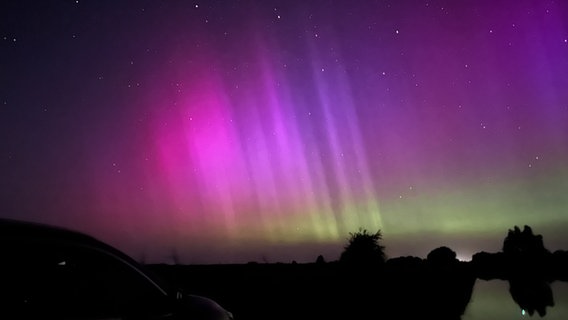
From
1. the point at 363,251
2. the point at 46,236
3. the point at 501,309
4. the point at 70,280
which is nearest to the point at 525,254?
the point at 363,251

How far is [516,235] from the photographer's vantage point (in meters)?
58.9

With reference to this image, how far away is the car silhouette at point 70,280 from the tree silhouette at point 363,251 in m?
23.6

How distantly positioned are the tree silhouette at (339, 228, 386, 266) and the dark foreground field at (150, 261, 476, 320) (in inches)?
106

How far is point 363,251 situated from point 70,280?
81.8 ft

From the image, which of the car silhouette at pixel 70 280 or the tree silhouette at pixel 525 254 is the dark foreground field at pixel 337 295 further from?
the tree silhouette at pixel 525 254

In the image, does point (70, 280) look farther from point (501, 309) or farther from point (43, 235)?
point (501, 309)

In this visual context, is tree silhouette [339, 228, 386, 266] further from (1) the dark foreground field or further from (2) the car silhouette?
(2) the car silhouette

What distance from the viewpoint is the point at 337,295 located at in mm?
15820

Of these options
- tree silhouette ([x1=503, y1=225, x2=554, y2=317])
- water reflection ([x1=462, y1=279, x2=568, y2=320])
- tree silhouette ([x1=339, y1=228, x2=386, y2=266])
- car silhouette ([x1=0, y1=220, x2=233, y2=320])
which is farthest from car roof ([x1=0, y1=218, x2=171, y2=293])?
tree silhouette ([x1=503, y1=225, x2=554, y2=317])

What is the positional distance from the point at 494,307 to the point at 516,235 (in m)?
49.0

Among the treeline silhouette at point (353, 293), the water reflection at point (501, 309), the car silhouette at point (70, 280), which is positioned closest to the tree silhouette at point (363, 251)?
the treeline silhouette at point (353, 293)

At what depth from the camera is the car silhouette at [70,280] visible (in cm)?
296

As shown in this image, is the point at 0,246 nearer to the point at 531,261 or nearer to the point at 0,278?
the point at 0,278

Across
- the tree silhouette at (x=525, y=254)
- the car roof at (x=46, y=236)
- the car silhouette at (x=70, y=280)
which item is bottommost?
the tree silhouette at (x=525, y=254)
